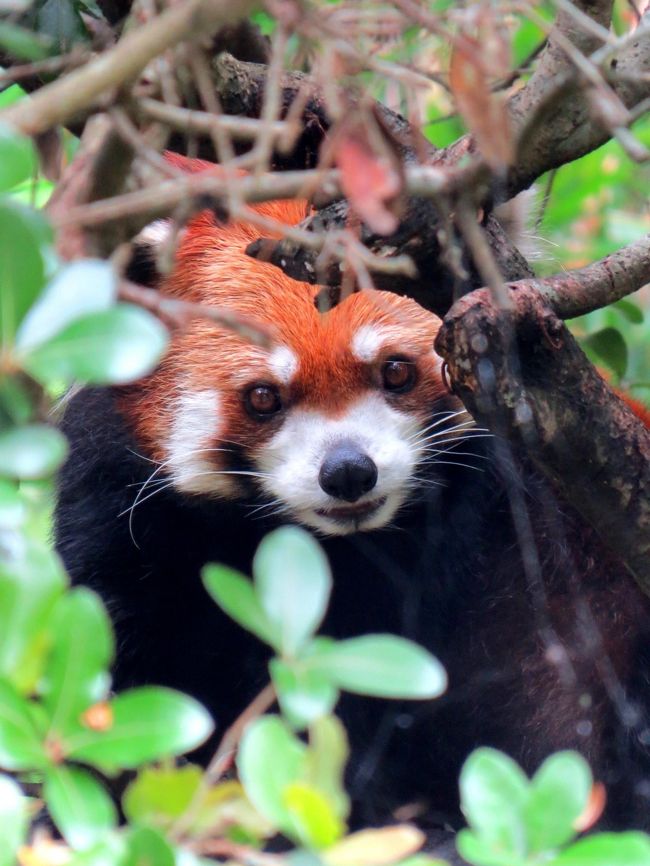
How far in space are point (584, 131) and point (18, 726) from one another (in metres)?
1.26

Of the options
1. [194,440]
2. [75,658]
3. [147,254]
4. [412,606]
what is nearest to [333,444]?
[194,440]

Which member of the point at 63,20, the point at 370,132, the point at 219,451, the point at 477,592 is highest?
the point at 63,20

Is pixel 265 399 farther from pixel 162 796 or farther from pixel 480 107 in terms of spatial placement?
pixel 162 796

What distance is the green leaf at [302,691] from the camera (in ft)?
2.70

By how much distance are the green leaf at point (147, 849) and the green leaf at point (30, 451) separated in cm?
28

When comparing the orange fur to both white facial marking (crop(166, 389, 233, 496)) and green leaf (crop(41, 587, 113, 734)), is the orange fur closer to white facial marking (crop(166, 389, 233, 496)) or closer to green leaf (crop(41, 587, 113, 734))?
white facial marking (crop(166, 389, 233, 496))

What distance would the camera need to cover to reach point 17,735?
818 mm

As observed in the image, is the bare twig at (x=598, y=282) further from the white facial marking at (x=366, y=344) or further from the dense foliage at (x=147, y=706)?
the dense foliage at (x=147, y=706)

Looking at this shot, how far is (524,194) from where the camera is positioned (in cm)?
232

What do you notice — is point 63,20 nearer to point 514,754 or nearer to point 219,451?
point 219,451

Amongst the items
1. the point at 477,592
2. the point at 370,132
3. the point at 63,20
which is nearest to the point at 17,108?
the point at 370,132

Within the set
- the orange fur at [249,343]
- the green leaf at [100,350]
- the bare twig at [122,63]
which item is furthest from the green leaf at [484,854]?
the orange fur at [249,343]

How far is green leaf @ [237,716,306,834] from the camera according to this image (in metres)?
0.79

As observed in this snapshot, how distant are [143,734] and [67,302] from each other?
333 mm
